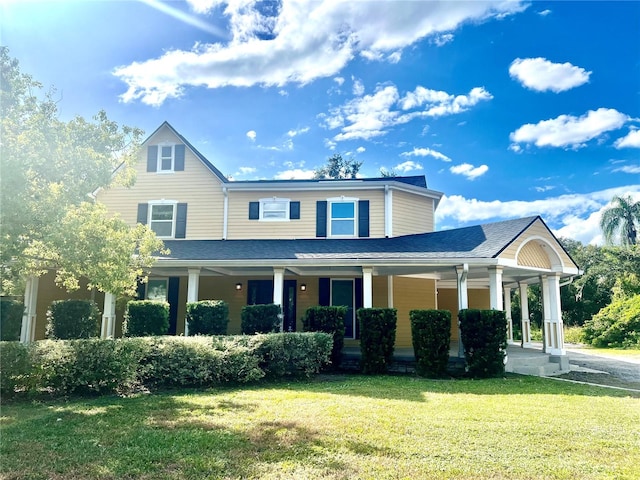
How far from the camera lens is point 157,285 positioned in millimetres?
14594

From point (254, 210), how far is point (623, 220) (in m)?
25.4

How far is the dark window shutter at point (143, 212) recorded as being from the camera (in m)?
15.0

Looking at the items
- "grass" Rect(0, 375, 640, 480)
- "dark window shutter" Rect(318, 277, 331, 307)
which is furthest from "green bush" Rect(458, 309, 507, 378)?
"dark window shutter" Rect(318, 277, 331, 307)

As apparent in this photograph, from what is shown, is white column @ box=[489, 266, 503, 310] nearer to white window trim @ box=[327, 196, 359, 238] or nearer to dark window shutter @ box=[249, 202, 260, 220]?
white window trim @ box=[327, 196, 359, 238]

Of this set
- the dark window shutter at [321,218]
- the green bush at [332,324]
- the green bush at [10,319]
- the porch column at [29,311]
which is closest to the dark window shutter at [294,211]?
the dark window shutter at [321,218]

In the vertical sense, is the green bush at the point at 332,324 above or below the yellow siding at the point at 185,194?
below

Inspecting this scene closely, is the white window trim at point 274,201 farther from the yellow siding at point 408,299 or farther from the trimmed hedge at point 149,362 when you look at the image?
the trimmed hedge at point 149,362

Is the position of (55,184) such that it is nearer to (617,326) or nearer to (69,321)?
(69,321)

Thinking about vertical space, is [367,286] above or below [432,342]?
above

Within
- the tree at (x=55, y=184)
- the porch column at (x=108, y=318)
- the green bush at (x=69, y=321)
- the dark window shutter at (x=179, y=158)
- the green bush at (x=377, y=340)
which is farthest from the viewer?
the dark window shutter at (x=179, y=158)

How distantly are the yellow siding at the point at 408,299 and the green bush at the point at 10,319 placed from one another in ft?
36.0

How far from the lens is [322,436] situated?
15.9ft

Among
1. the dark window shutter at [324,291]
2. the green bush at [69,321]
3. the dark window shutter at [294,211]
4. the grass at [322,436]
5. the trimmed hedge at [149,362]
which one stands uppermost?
the dark window shutter at [294,211]

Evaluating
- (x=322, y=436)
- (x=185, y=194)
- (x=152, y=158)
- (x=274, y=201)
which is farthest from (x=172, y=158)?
(x=322, y=436)
